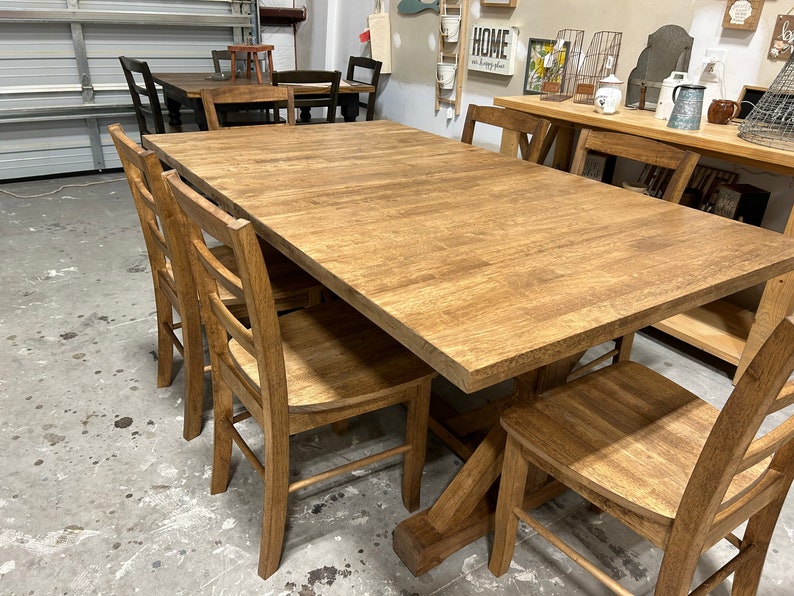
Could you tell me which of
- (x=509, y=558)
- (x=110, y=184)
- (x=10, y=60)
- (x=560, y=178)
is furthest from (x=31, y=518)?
(x=10, y=60)

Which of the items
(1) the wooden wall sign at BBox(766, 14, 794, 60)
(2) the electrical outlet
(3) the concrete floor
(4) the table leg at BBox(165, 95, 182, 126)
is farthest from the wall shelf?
(3) the concrete floor

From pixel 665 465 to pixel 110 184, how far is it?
4.51 meters

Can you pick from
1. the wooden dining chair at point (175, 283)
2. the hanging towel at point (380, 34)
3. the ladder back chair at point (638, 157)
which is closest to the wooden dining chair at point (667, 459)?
the ladder back chair at point (638, 157)

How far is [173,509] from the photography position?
164 centimetres

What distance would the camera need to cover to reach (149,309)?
2.70 metres

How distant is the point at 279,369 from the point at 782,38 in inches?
95.1

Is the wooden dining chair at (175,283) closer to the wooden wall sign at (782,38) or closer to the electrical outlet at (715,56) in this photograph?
the electrical outlet at (715,56)

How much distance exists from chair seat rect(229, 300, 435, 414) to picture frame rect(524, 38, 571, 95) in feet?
6.92

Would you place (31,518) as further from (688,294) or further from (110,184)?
(110,184)

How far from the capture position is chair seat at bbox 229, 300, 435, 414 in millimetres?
1325

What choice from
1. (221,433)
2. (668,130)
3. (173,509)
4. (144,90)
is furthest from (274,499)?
(144,90)

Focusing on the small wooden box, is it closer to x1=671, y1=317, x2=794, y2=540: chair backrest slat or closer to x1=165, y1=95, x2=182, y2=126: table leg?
x1=671, y1=317, x2=794, y2=540: chair backrest slat

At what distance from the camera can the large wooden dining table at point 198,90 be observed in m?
3.64

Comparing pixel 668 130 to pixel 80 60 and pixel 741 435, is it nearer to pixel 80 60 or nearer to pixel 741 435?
pixel 741 435
